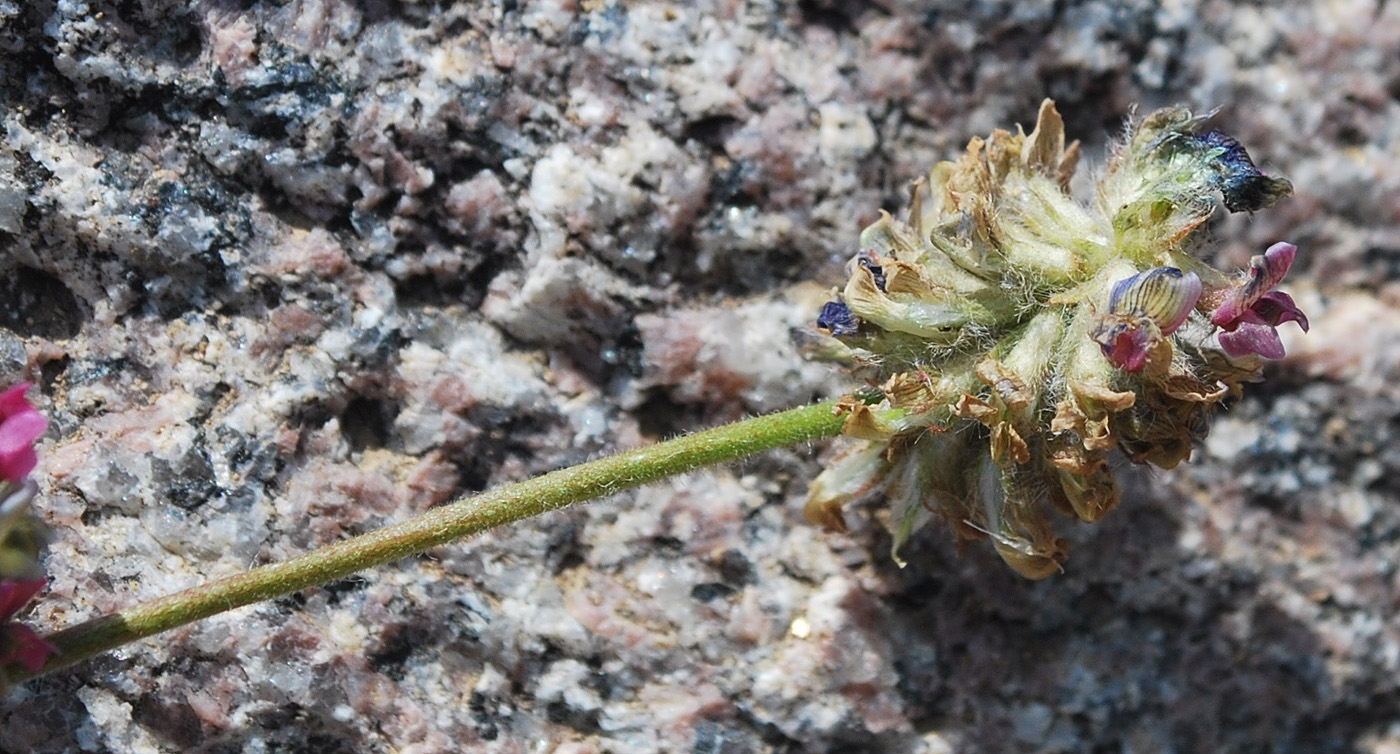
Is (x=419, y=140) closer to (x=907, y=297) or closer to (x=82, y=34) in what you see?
(x=82, y=34)

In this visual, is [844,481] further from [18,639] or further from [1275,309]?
[18,639]

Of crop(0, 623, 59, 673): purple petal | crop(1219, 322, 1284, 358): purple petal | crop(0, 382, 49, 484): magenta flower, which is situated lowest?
crop(0, 623, 59, 673): purple petal

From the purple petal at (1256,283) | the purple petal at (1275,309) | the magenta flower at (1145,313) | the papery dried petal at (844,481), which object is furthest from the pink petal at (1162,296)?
the papery dried petal at (844,481)

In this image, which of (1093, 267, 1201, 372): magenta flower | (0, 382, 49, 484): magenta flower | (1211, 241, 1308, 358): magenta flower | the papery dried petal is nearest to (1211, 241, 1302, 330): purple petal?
(1211, 241, 1308, 358): magenta flower

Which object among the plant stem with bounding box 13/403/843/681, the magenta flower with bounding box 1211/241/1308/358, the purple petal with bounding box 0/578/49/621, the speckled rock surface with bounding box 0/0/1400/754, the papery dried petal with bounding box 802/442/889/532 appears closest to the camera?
the purple petal with bounding box 0/578/49/621

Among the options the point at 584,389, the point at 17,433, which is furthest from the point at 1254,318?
the point at 17,433

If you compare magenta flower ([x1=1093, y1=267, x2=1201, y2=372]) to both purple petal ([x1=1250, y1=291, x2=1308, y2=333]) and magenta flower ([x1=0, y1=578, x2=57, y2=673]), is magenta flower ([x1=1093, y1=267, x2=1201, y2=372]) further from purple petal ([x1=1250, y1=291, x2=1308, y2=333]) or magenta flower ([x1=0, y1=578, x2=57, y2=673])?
magenta flower ([x1=0, y1=578, x2=57, y2=673])
